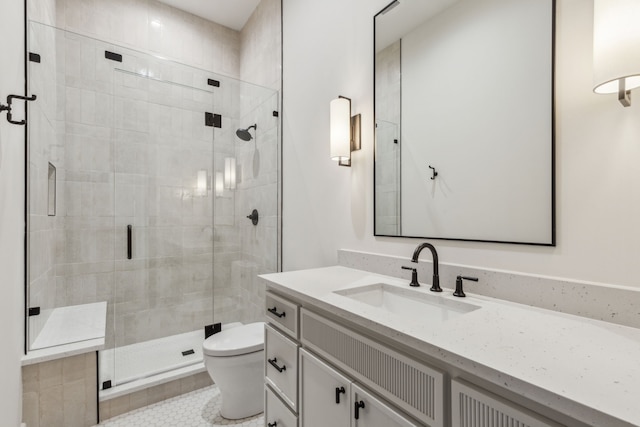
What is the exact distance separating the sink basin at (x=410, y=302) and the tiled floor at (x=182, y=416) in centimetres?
114

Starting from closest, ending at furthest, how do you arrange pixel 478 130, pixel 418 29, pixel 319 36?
pixel 478 130 → pixel 418 29 → pixel 319 36

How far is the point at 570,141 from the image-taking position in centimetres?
96

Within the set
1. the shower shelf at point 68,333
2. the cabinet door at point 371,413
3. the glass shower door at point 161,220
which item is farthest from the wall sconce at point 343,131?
the shower shelf at point 68,333

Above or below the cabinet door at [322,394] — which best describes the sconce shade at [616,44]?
above

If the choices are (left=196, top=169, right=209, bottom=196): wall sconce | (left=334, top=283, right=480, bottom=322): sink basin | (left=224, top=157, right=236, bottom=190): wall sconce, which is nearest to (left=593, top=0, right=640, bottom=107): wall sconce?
(left=334, top=283, right=480, bottom=322): sink basin

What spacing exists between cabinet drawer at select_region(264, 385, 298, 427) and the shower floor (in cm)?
93

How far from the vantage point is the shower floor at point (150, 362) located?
1990 millimetres

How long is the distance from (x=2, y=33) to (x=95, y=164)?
119cm

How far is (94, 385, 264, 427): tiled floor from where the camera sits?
1.82m

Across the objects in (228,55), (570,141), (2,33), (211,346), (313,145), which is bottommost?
(211,346)

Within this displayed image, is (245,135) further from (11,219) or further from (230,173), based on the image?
(11,219)

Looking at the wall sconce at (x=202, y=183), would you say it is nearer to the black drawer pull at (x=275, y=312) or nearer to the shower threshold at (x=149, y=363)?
the shower threshold at (x=149, y=363)

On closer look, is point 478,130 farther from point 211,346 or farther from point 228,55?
point 228,55

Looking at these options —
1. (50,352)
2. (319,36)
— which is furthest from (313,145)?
(50,352)
